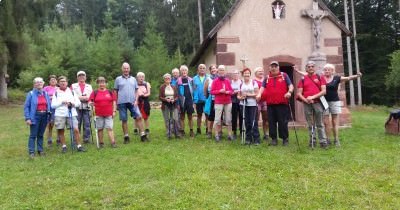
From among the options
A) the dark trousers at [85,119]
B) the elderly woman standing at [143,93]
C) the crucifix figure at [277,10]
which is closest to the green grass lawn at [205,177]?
the dark trousers at [85,119]

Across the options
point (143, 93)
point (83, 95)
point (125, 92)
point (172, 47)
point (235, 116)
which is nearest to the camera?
point (125, 92)

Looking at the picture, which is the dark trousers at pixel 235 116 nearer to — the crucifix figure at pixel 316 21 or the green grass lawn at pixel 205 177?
the green grass lawn at pixel 205 177

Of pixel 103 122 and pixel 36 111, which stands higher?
pixel 36 111

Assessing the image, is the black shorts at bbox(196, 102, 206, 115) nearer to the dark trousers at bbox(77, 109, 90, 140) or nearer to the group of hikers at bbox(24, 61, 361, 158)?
the group of hikers at bbox(24, 61, 361, 158)

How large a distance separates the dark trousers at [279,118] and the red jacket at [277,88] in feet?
0.44

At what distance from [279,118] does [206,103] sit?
1.98m

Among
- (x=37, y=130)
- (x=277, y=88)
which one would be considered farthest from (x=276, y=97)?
(x=37, y=130)

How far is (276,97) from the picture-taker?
9.02 m

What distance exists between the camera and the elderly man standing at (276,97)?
9008 millimetres

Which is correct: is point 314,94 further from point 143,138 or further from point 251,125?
point 143,138

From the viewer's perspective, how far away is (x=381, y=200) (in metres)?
5.71

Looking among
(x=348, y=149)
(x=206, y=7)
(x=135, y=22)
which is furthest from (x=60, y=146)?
(x=135, y=22)

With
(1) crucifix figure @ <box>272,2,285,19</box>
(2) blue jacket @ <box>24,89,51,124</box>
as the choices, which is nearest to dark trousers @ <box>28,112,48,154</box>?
(2) blue jacket @ <box>24,89,51,124</box>

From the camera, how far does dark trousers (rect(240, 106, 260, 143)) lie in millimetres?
9312
